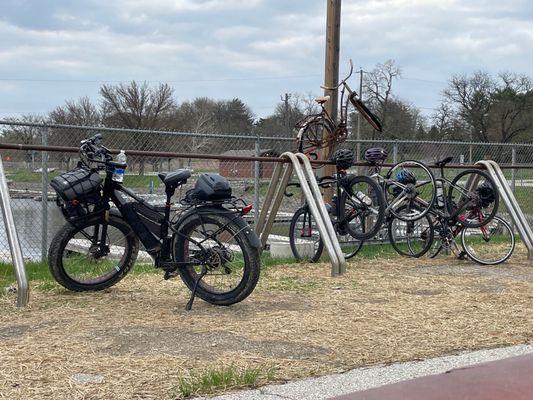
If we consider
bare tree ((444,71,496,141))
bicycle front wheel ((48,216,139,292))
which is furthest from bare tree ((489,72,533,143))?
bicycle front wheel ((48,216,139,292))

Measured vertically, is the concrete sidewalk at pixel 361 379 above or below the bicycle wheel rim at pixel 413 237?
below

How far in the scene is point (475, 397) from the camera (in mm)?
1724

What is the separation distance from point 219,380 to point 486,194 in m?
5.75

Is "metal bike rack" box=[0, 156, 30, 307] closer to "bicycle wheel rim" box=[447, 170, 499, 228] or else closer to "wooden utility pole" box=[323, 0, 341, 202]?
"bicycle wheel rim" box=[447, 170, 499, 228]

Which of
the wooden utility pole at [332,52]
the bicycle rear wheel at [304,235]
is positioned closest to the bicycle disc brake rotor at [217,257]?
the bicycle rear wheel at [304,235]

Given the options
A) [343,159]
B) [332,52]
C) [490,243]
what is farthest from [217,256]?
[490,243]

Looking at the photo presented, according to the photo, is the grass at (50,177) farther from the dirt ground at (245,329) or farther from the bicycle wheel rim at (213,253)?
the bicycle wheel rim at (213,253)

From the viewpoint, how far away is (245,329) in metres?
4.82

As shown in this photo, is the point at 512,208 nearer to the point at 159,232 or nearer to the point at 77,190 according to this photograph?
the point at 159,232

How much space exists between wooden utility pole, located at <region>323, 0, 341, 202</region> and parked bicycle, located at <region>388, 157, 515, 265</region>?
1863mm

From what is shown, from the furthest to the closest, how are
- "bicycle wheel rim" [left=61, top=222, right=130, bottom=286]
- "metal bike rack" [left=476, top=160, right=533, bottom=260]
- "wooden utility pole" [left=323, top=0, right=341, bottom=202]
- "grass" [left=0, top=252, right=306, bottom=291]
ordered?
"wooden utility pole" [left=323, top=0, right=341, bottom=202]
"metal bike rack" [left=476, top=160, right=533, bottom=260]
"grass" [left=0, top=252, right=306, bottom=291]
"bicycle wheel rim" [left=61, top=222, right=130, bottom=286]

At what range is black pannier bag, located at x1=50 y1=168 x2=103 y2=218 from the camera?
5492mm

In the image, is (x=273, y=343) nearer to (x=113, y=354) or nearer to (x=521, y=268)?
(x=113, y=354)

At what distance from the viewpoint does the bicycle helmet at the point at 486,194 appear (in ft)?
27.3
